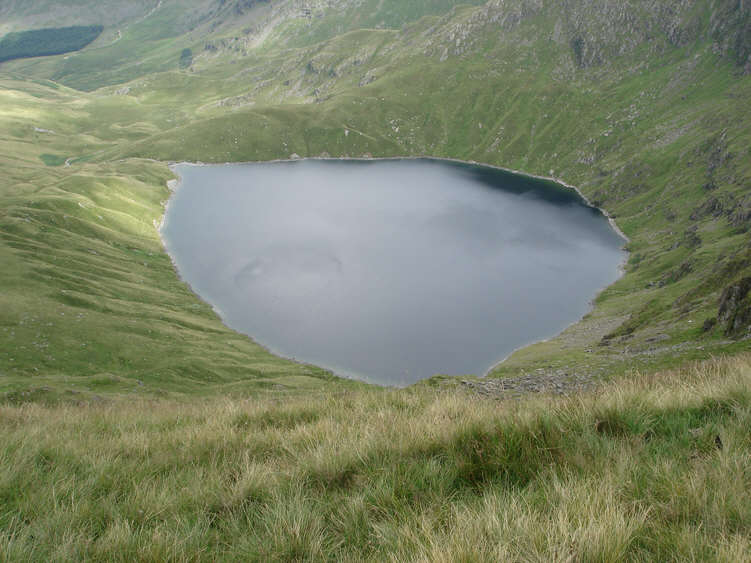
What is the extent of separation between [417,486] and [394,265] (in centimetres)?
8732

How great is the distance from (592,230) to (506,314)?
60.0m

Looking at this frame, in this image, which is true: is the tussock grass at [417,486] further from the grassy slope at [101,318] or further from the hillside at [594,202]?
the grassy slope at [101,318]

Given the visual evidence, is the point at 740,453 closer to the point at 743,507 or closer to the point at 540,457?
the point at 743,507

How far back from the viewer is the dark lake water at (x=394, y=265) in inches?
2625

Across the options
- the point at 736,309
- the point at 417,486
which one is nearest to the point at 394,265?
the point at 736,309

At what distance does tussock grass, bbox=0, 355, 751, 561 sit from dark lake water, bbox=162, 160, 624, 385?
175ft

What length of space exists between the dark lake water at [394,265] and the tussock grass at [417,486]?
53.4 m

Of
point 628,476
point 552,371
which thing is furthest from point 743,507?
point 552,371

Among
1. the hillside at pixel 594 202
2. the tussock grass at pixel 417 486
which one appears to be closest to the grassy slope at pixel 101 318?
the hillside at pixel 594 202

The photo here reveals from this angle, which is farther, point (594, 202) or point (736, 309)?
point (594, 202)

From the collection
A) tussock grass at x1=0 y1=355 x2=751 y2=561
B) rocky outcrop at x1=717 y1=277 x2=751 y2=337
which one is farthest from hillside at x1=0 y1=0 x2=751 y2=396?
tussock grass at x1=0 y1=355 x2=751 y2=561

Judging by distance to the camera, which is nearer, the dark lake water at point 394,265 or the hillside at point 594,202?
the hillside at point 594,202

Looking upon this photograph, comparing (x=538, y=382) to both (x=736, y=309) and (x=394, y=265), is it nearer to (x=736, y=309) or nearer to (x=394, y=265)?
(x=736, y=309)

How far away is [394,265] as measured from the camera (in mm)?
91312
